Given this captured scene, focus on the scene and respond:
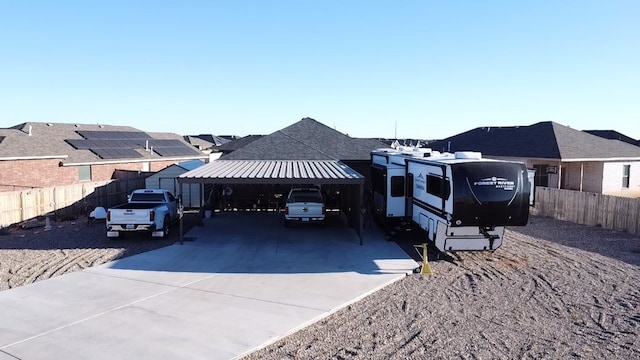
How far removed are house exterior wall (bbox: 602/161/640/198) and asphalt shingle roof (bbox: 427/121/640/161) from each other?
62 cm

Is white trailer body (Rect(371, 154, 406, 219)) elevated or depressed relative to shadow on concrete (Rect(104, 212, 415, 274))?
elevated

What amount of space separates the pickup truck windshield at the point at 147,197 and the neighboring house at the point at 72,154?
39.1 ft

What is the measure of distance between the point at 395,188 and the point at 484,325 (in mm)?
7774

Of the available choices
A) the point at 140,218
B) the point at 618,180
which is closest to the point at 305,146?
the point at 140,218

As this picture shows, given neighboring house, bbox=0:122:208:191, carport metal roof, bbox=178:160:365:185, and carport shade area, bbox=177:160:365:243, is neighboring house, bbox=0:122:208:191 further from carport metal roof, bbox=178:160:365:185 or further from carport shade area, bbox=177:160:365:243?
carport metal roof, bbox=178:160:365:185

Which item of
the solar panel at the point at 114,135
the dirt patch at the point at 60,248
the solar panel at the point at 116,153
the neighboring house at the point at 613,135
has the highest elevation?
the neighboring house at the point at 613,135

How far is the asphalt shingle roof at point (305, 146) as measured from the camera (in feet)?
76.0

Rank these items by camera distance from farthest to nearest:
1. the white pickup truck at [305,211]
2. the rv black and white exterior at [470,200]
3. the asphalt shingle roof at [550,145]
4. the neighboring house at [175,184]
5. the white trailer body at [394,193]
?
the asphalt shingle roof at [550,145] → the neighboring house at [175,184] → the white pickup truck at [305,211] → the white trailer body at [394,193] → the rv black and white exterior at [470,200]

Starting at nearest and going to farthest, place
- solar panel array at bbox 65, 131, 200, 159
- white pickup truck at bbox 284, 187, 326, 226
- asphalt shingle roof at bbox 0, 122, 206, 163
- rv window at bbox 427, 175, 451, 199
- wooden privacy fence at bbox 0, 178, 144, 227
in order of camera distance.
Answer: rv window at bbox 427, 175, 451, 199 < white pickup truck at bbox 284, 187, 326, 226 < wooden privacy fence at bbox 0, 178, 144, 227 < asphalt shingle roof at bbox 0, 122, 206, 163 < solar panel array at bbox 65, 131, 200, 159

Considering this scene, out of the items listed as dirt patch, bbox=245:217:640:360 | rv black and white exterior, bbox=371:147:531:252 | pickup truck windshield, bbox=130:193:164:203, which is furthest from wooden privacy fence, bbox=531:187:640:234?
pickup truck windshield, bbox=130:193:164:203

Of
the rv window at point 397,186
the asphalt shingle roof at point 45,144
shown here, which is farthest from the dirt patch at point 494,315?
the asphalt shingle roof at point 45,144

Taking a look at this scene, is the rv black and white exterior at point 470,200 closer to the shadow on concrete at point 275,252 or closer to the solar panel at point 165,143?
the shadow on concrete at point 275,252

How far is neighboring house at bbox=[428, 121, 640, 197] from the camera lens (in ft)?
79.6

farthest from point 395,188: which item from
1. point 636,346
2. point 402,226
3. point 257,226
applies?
point 636,346
